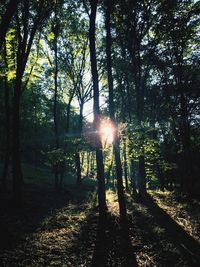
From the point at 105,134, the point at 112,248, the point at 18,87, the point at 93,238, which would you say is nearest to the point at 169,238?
the point at 112,248

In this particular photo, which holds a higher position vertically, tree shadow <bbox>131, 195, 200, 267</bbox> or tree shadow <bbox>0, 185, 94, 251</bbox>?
tree shadow <bbox>0, 185, 94, 251</bbox>

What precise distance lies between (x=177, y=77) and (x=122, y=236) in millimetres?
15378

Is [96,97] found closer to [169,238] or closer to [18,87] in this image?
[18,87]

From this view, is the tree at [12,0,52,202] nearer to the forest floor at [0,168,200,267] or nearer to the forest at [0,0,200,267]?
the forest at [0,0,200,267]

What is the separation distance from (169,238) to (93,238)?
2945mm

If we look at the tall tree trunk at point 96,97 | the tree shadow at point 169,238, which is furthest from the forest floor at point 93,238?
the tall tree trunk at point 96,97

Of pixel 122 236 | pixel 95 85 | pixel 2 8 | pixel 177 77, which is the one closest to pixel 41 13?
pixel 2 8

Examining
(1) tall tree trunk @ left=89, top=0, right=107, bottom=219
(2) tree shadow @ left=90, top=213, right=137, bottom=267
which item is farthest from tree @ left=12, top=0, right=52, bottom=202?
(2) tree shadow @ left=90, top=213, right=137, bottom=267

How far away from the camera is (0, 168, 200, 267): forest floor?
285 inches

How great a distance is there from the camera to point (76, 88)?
27859 mm

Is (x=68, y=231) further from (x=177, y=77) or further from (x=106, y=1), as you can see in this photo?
(x=177, y=77)

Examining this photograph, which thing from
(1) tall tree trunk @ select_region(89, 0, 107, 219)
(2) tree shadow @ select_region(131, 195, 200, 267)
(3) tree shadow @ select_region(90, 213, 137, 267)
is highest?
(1) tall tree trunk @ select_region(89, 0, 107, 219)

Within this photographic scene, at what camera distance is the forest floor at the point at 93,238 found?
23.8 feet

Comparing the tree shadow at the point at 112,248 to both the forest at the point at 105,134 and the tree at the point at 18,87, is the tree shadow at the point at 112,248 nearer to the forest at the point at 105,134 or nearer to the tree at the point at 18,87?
the forest at the point at 105,134
